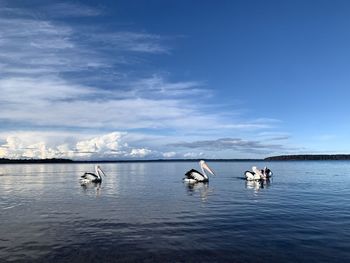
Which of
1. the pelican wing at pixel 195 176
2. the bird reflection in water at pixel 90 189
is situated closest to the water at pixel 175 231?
the bird reflection in water at pixel 90 189

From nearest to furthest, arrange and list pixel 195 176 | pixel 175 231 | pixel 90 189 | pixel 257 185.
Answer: pixel 175 231 → pixel 90 189 → pixel 257 185 → pixel 195 176

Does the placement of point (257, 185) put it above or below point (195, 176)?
below

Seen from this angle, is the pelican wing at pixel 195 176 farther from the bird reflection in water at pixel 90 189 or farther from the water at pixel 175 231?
the water at pixel 175 231

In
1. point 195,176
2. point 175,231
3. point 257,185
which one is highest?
point 195,176

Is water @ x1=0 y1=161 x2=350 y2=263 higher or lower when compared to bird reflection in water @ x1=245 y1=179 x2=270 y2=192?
lower

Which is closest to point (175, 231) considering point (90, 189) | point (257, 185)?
point (90, 189)

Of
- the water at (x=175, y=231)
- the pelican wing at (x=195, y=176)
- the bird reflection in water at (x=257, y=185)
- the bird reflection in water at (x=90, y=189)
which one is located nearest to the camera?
the water at (x=175, y=231)

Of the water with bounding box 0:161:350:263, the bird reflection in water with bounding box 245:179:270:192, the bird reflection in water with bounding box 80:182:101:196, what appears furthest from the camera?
the bird reflection in water with bounding box 245:179:270:192

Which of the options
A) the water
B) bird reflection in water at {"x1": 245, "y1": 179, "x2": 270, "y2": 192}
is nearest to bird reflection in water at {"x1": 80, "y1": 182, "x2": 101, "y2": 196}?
the water

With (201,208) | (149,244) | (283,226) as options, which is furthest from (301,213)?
(149,244)

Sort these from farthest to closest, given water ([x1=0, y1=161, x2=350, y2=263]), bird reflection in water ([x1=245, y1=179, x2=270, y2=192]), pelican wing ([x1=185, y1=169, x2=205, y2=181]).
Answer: pelican wing ([x1=185, y1=169, x2=205, y2=181]) → bird reflection in water ([x1=245, y1=179, x2=270, y2=192]) → water ([x1=0, y1=161, x2=350, y2=263])

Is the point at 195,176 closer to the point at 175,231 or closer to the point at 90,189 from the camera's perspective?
the point at 90,189

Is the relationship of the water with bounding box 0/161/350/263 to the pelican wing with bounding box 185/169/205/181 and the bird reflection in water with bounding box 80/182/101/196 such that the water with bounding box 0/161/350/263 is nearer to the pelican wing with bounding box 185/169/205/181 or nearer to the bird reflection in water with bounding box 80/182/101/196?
the bird reflection in water with bounding box 80/182/101/196

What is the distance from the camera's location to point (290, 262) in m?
12.1
